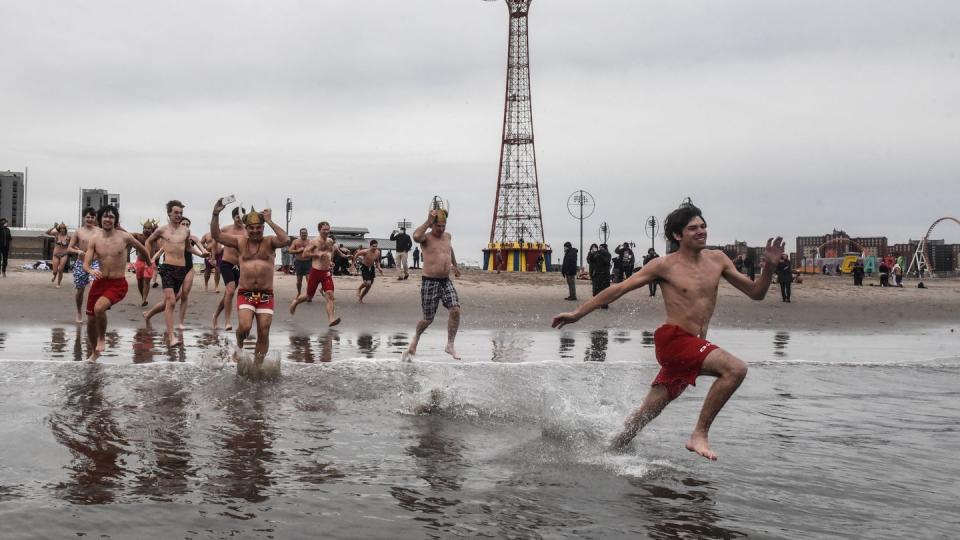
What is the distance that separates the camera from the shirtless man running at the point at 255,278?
9125mm

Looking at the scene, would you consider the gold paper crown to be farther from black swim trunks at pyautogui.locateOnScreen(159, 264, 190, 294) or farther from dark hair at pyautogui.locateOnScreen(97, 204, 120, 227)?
black swim trunks at pyautogui.locateOnScreen(159, 264, 190, 294)

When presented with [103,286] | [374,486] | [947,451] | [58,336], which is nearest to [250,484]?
[374,486]

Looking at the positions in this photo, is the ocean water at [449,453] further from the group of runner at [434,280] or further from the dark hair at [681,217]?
the dark hair at [681,217]

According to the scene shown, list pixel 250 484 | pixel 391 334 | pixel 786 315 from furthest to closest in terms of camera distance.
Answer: pixel 786 315 → pixel 391 334 → pixel 250 484

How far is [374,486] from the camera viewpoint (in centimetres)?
517

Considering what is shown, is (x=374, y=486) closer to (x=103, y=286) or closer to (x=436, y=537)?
(x=436, y=537)

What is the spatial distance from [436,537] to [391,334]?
11.7m

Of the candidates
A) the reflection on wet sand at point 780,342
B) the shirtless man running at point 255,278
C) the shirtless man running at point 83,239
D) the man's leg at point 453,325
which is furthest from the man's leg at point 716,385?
the reflection on wet sand at point 780,342

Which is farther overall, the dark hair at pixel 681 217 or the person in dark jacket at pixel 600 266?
the person in dark jacket at pixel 600 266

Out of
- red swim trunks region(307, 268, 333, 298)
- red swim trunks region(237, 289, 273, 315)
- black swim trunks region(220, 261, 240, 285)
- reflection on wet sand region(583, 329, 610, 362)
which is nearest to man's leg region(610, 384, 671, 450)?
red swim trunks region(237, 289, 273, 315)

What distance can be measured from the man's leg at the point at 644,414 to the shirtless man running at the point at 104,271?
21.1 feet

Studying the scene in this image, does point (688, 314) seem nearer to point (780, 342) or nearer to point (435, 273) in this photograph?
point (435, 273)

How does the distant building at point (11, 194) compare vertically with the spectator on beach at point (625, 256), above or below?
above

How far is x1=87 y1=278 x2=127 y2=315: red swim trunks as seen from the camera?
33.0ft
